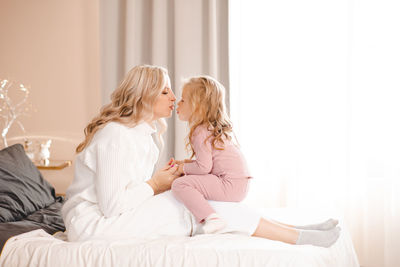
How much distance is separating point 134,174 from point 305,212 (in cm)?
90

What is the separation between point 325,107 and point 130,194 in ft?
6.03

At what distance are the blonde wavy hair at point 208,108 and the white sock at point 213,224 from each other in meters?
0.43

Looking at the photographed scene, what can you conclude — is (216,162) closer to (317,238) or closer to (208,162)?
(208,162)

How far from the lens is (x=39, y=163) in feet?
10.7

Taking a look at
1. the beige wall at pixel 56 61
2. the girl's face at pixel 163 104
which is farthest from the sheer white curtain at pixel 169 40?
the girl's face at pixel 163 104

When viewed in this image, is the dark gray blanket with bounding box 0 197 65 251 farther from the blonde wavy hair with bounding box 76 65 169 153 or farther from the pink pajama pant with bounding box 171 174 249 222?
the pink pajama pant with bounding box 171 174 249 222

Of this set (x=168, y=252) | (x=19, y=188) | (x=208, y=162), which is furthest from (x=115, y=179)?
(x=19, y=188)

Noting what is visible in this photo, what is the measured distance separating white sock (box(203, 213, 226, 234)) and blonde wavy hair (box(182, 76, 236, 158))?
430 millimetres

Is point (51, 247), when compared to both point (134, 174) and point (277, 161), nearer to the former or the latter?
point (134, 174)

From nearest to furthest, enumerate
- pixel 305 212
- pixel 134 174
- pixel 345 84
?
pixel 134 174
pixel 305 212
pixel 345 84

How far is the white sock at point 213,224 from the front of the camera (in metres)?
1.65

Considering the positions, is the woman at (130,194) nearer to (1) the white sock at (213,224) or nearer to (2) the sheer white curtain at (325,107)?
(1) the white sock at (213,224)

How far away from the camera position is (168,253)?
1490 mm

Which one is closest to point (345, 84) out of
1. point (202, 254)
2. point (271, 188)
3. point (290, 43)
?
point (290, 43)
